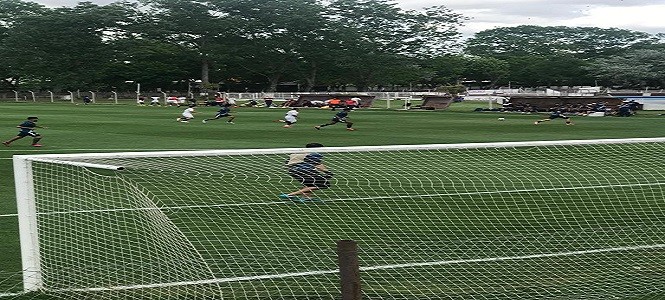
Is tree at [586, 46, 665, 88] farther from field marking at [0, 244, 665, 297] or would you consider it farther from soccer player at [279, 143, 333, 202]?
field marking at [0, 244, 665, 297]

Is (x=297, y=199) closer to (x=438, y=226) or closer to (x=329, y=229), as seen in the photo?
(x=329, y=229)

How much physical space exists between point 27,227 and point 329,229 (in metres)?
3.70

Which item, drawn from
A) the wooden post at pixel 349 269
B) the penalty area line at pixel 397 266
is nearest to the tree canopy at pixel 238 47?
the penalty area line at pixel 397 266

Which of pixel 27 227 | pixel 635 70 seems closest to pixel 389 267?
pixel 27 227

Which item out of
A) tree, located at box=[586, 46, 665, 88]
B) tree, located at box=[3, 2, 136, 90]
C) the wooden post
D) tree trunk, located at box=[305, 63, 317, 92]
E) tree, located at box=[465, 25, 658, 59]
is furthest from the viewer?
tree, located at box=[465, 25, 658, 59]

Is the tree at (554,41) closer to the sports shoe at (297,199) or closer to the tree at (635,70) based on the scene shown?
the tree at (635,70)

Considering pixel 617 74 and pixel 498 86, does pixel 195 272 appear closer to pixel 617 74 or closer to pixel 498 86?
pixel 617 74

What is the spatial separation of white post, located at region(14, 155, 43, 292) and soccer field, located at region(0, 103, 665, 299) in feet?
0.78

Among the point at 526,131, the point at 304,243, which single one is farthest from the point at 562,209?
the point at 526,131

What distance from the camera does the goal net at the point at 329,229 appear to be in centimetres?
662

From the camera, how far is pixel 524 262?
7645 mm

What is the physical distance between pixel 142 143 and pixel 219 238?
14.0 metres

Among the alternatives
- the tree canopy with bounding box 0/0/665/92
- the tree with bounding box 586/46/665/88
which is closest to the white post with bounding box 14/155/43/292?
the tree canopy with bounding box 0/0/665/92

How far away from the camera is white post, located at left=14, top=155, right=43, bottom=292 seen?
6.46 metres
